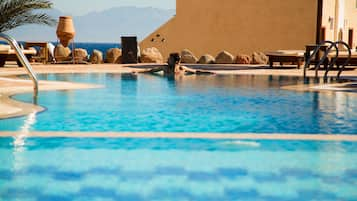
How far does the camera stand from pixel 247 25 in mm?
26969

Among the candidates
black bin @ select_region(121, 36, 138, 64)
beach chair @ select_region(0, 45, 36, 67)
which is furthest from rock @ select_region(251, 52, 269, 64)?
beach chair @ select_region(0, 45, 36, 67)

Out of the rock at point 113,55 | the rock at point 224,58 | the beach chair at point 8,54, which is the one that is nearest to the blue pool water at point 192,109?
the beach chair at point 8,54

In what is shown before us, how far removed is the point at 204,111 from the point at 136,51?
13345 millimetres

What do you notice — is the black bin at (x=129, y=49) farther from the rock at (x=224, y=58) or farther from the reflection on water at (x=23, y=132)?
the reflection on water at (x=23, y=132)

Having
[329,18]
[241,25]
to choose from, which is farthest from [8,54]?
[329,18]

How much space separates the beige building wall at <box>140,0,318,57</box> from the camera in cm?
2639

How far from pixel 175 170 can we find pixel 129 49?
670 inches

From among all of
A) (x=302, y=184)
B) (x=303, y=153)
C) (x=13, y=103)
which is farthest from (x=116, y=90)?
(x=302, y=184)

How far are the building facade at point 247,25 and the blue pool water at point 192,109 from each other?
44.8 feet

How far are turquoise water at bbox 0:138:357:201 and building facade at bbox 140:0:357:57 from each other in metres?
21.0

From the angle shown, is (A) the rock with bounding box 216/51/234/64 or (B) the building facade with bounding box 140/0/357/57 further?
(B) the building facade with bounding box 140/0/357/57

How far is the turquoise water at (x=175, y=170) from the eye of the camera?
4.11 m

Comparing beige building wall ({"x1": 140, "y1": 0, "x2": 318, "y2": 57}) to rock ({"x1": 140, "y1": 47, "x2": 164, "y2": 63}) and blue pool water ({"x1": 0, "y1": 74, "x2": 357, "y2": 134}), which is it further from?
blue pool water ({"x1": 0, "y1": 74, "x2": 357, "y2": 134})

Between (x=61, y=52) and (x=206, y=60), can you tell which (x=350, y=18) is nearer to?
(x=206, y=60)
